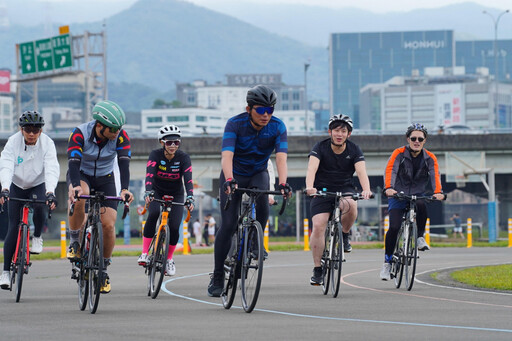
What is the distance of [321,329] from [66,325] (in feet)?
6.60

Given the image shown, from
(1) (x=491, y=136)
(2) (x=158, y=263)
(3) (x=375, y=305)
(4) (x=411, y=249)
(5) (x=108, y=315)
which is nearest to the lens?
(5) (x=108, y=315)

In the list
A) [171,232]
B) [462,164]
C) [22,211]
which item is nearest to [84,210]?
[22,211]

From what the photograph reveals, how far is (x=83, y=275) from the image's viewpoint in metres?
10.2

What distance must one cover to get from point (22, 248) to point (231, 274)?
243 centimetres

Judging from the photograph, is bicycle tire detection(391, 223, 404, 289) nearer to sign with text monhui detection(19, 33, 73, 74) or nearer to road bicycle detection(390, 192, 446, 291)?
road bicycle detection(390, 192, 446, 291)

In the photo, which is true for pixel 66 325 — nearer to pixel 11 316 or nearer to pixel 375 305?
pixel 11 316

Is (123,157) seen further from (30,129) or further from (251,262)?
(251,262)

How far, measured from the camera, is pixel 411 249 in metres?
13.2

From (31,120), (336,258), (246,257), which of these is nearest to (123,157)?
(31,120)

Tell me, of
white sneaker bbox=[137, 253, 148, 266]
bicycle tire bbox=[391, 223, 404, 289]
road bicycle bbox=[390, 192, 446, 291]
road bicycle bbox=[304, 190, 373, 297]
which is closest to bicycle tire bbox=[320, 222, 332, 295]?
road bicycle bbox=[304, 190, 373, 297]

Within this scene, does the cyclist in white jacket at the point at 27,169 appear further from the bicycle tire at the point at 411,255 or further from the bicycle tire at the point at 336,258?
the bicycle tire at the point at 411,255

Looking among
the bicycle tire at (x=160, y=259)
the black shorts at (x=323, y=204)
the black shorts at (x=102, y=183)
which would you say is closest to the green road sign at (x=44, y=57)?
the bicycle tire at (x=160, y=259)

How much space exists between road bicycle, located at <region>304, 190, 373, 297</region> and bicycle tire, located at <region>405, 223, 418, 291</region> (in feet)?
3.49

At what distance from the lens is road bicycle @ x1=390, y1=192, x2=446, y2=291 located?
1316 centimetres
